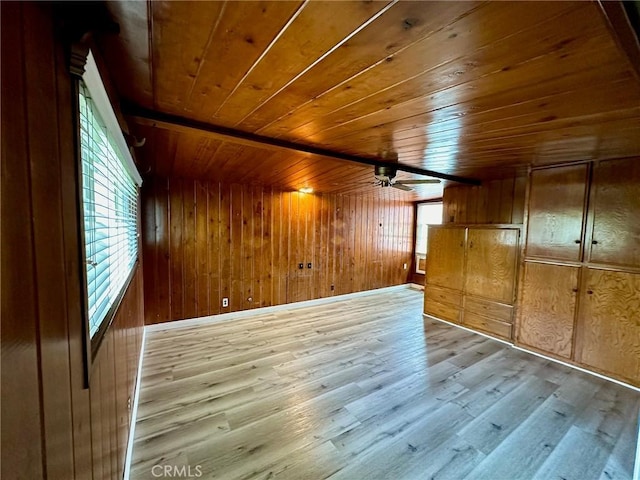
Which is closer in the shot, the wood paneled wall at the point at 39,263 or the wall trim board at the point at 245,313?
the wood paneled wall at the point at 39,263

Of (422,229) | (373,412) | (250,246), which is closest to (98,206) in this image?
(373,412)

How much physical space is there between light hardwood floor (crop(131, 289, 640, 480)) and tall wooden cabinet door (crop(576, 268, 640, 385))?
0.67 feet

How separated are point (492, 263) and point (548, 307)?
777mm

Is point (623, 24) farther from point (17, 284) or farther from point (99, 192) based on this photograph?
point (99, 192)

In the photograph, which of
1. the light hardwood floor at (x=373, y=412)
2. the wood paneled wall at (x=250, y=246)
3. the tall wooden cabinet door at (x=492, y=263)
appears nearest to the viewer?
the light hardwood floor at (x=373, y=412)

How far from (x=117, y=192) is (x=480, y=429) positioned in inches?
117

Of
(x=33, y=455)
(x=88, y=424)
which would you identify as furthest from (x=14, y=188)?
(x=88, y=424)

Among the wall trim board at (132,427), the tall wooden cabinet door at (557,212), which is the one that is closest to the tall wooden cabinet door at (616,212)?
the tall wooden cabinet door at (557,212)

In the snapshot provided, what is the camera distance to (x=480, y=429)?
6.74 feet

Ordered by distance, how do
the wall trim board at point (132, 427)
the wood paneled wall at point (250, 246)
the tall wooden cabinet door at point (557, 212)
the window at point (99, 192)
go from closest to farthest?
the window at point (99, 192)
the wall trim board at point (132, 427)
the tall wooden cabinet door at point (557, 212)
the wood paneled wall at point (250, 246)

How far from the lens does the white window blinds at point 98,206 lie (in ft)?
3.29

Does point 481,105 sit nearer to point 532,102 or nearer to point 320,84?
point 532,102

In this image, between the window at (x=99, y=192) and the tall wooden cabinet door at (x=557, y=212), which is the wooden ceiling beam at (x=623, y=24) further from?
the tall wooden cabinet door at (x=557, y=212)

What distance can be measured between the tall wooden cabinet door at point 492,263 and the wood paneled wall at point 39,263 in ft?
13.6
